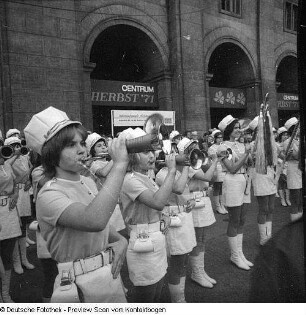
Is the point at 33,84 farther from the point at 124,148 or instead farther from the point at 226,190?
the point at 124,148

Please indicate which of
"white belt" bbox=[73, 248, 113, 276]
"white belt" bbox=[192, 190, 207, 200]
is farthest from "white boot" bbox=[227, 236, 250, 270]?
"white belt" bbox=[73, 248, 113, 276]

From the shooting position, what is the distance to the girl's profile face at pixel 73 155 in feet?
4.74

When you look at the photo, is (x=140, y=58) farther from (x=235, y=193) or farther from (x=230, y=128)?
(x=235, y=193)

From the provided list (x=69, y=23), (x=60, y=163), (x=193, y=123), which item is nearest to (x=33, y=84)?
(x=69, y=23)

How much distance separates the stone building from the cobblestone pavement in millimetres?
1879

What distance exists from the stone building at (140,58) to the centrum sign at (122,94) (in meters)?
0.02

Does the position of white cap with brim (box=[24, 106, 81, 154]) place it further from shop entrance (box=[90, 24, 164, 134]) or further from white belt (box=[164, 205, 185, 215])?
shop entrance (box=[90, 24, 164, 134])

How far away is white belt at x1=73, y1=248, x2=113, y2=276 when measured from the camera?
1.42 metres

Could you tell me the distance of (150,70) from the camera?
769 centimetres

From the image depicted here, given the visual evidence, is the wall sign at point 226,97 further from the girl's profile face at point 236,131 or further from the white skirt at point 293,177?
the white skirt at point 293,177

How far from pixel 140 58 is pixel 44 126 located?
7.34 m

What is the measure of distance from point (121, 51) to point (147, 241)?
786 cm

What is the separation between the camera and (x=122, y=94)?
5426 millimetres

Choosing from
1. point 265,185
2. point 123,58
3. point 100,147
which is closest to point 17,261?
point 100,147
